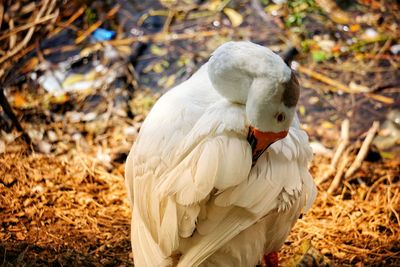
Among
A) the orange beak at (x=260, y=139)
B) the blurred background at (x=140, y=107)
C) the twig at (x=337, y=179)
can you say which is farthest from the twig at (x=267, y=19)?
the orange beak at (x=260, y=139)

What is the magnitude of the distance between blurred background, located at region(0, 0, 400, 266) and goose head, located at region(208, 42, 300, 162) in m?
0.78

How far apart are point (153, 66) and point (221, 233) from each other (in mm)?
2193

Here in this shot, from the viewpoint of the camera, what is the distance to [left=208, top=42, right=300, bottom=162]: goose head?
1.66 m

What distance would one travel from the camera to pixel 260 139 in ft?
5.56

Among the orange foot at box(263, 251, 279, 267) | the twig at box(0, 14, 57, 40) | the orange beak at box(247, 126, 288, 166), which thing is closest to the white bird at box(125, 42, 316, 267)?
the orange beak at box(247, 126, 288, 166)

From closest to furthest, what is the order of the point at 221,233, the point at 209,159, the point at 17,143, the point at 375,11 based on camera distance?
the point at 209,159, the point at 221,233, the point at 17,143, the point at 375,11

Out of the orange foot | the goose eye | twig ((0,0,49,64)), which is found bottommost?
the orange foot

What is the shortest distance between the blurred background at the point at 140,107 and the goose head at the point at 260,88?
78 cm

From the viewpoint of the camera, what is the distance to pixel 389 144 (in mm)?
3170

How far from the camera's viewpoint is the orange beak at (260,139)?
1688 mm

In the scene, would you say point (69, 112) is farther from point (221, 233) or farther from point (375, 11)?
point (375, 11)

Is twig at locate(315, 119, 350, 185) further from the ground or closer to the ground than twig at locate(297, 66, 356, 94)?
further from the ground

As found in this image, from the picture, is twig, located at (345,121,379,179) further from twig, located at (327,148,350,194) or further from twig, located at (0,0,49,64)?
twig, located at (0,0,49,64)

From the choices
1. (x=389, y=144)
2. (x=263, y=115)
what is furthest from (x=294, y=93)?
(x=389, y=144)
